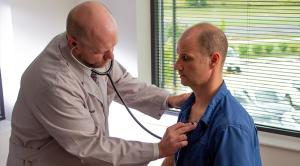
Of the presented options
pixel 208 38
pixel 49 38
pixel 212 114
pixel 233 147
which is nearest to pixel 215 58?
pixel 208 38

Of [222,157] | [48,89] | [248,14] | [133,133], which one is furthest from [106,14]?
[133,133]

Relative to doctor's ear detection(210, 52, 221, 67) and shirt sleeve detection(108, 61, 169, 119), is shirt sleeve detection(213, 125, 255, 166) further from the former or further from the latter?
shirt sleeve detection(108, 61, 169, 119)

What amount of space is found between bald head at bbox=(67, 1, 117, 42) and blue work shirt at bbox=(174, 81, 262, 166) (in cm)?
48

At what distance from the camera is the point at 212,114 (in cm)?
140

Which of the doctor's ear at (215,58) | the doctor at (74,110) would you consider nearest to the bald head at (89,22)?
the doctor at (74,110)

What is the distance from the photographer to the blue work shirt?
4.18 ft

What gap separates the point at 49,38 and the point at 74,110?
1.30 meters

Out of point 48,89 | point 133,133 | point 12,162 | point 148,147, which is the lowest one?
point 133,133

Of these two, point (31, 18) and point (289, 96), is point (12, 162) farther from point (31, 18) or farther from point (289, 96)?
point (289, 96)

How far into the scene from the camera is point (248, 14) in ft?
7.99

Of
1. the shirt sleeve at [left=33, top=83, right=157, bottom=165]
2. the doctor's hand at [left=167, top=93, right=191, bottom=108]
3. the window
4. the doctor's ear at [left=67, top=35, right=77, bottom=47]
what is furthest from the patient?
the window

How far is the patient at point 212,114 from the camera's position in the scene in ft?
4.21

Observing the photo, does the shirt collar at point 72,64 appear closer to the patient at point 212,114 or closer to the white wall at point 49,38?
the patient at point 212,114

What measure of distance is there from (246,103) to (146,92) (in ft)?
2.89
